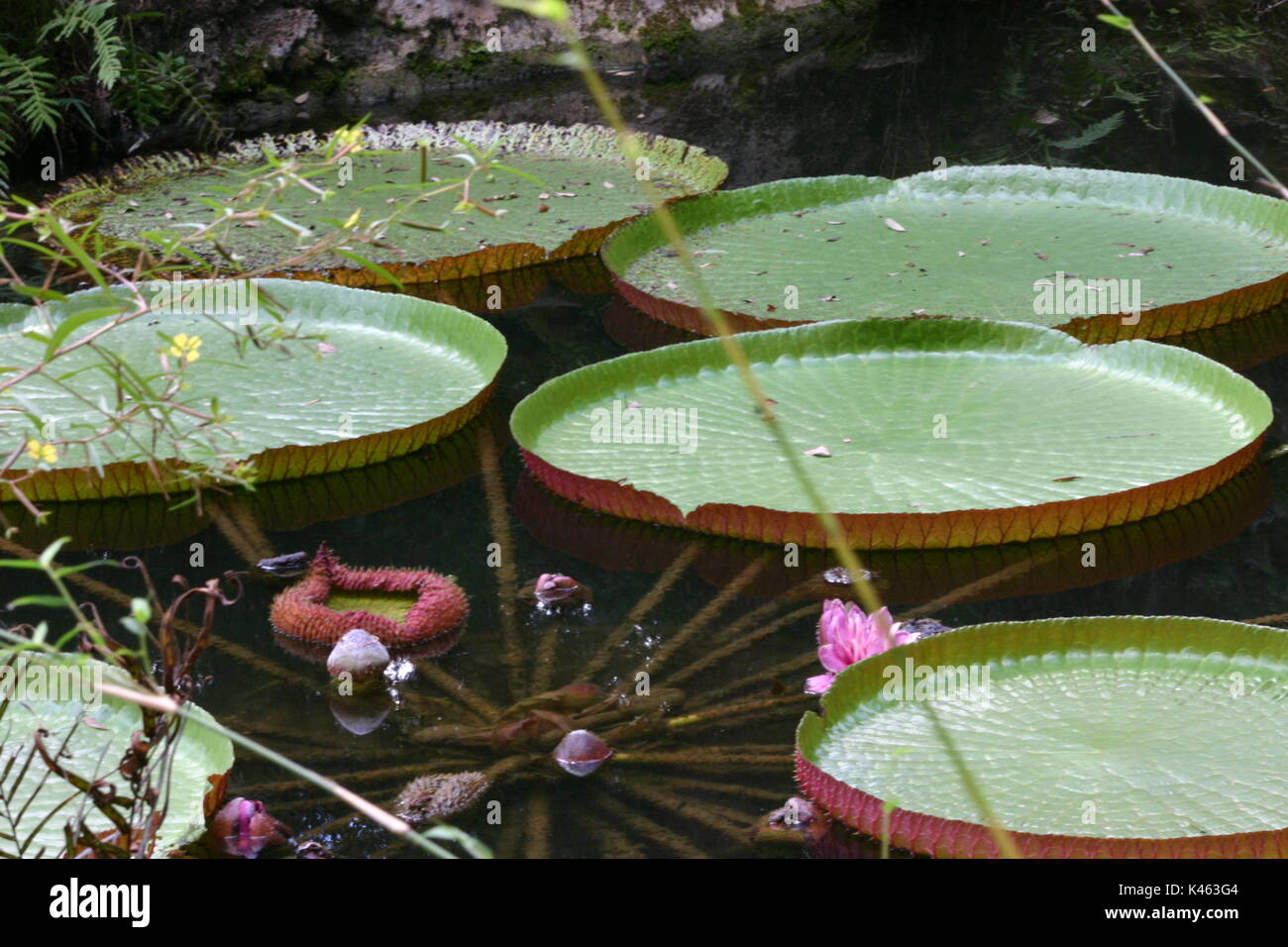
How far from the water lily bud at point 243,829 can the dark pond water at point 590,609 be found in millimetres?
77

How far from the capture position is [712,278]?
12.8ft

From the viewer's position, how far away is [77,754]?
194 centimetres

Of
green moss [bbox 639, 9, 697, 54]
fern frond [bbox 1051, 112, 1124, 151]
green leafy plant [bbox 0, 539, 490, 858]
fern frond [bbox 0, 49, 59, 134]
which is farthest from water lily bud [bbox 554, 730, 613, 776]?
green moss [bbox 639, 9, 697, 54]

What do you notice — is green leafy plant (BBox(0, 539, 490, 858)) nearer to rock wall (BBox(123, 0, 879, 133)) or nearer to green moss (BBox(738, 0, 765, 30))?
rock wall (BBox(123, 0, 879, 133))

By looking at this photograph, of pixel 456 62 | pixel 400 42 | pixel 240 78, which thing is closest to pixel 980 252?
pixel 456 62

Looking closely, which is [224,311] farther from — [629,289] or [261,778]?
[261,778]

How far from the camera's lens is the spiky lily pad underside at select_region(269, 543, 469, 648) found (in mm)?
2346

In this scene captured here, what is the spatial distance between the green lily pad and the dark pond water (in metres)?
0.12

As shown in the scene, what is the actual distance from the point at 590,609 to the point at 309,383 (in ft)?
3.97

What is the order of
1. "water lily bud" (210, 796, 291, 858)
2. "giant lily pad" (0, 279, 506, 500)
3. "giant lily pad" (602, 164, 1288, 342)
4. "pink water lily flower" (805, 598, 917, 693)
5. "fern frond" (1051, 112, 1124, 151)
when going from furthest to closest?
"fern frond" (1051, 112, 1124, 151)
"giant lily pad" (602, 164, 1288, 342)
"giant lily pad" (0, 279, 506, 500)
"pink water lily flower" (805, 598, 917, 693)
"water lily bud" (210, 796, 291, 858)

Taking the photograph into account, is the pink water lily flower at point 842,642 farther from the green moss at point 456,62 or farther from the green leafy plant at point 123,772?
the green moss at point 456,62

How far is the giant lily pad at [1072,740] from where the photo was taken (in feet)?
5.42

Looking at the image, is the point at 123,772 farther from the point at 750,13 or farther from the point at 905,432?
the point at 750,13
